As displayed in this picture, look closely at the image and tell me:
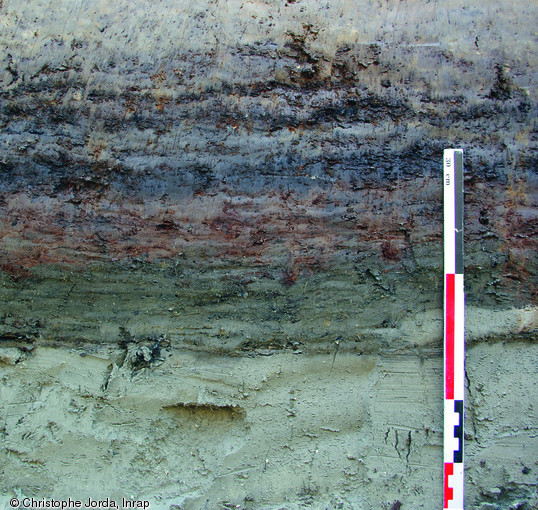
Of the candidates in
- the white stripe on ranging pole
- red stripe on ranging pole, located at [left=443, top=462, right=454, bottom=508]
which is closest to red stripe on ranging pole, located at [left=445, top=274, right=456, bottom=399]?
the white stripe on ranging pole

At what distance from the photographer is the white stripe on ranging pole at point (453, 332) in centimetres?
187

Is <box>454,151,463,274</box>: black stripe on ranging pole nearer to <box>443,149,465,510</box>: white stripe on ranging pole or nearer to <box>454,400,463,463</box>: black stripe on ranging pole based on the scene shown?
<box>443,149,465,510</box>: white stripe on ranging pole

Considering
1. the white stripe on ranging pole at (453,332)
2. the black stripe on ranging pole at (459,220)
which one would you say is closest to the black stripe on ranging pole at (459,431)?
the white stripe on ranging pole at (453,332)

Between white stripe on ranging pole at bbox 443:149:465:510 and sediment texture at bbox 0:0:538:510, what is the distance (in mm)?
51

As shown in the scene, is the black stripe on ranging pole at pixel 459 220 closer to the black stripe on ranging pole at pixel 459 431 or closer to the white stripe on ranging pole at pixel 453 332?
the white stripe on ranging pole at pixel 453 332

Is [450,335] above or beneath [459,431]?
above

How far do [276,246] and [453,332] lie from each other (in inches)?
35.6

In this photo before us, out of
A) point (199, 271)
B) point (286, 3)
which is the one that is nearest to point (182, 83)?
point (286, 3)

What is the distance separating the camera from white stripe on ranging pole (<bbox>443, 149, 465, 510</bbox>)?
6.15ft

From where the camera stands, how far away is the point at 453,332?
188cm

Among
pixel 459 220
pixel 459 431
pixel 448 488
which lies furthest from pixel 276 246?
pixel 448 488

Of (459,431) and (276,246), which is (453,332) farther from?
Answer: (276,246)

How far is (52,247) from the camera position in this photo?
192 centimetres

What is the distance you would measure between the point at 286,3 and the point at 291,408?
75.4 inches
